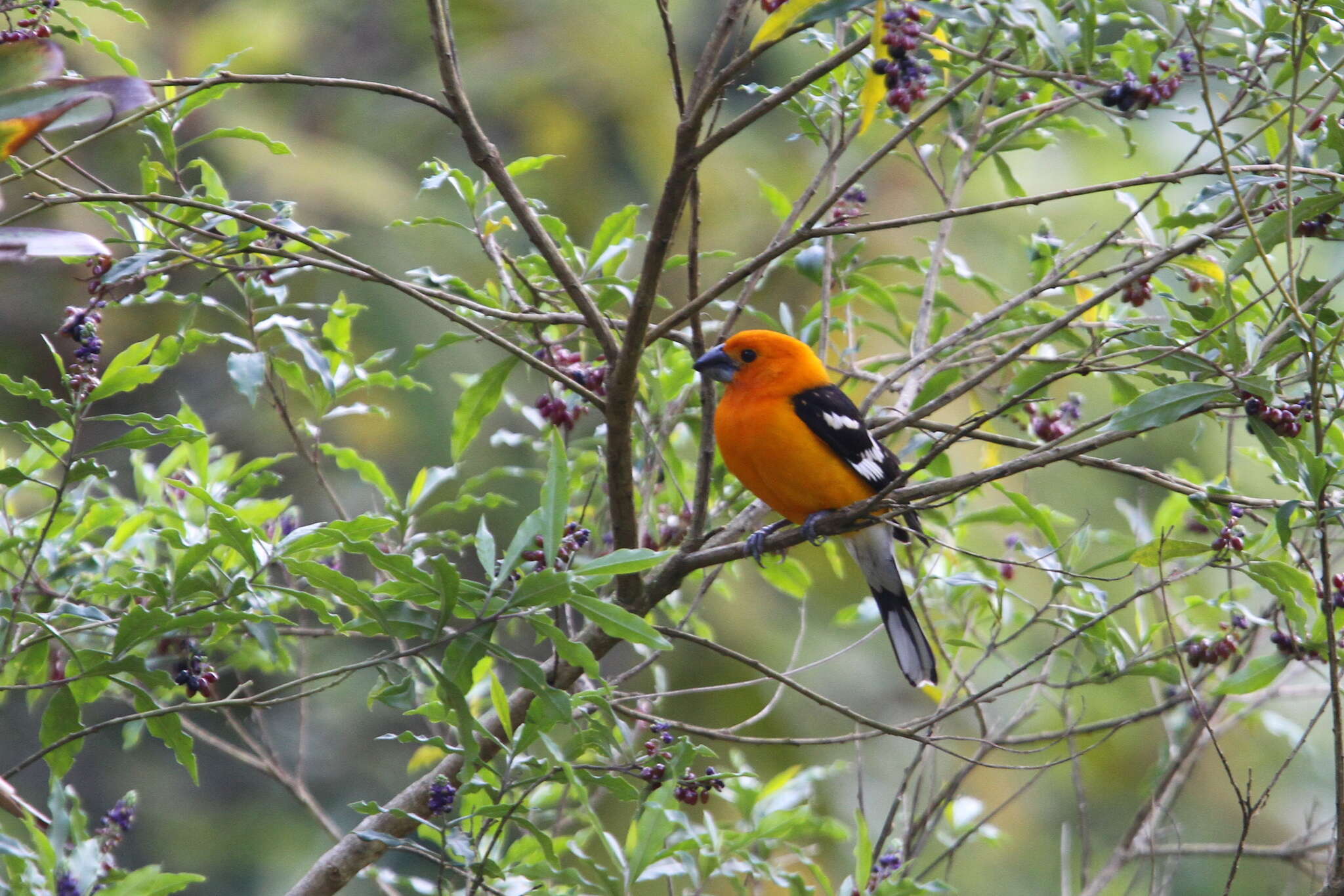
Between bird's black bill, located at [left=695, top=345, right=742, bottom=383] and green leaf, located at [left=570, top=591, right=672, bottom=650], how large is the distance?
4.06 feet

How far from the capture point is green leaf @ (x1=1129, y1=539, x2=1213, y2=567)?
10.3 ft

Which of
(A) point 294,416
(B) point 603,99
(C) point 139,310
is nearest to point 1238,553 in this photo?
(A) point 294,416

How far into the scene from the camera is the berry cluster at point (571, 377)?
3916 mm

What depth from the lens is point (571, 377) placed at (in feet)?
12.5

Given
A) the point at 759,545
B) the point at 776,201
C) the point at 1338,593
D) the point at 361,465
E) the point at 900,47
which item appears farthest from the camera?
the point at 776,201

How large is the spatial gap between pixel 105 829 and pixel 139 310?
7975mm

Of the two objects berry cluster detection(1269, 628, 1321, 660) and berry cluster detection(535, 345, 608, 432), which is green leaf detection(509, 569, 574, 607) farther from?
berry cluster detection(1269, 628, 1321, 660)

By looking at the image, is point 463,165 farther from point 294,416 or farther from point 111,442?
point 111,442

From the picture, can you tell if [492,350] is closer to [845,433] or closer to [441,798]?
[845,433]

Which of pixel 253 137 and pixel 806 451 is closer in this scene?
pixel 253 137

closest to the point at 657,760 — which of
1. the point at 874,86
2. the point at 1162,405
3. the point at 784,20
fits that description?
the point at 1162,405

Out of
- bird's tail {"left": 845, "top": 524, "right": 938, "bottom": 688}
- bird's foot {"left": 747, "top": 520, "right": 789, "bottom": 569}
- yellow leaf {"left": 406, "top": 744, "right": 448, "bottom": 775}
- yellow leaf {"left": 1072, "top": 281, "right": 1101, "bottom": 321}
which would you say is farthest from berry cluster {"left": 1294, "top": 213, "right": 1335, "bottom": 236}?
yellow leaf {"left": 406, "top": 744, "right": 448, "bottom": 775}

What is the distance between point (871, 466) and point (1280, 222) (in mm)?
1847

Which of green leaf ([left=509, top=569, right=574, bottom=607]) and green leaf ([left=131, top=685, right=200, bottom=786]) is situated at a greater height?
green leaf ([left=509, top=569, right=574, bottom=607])
